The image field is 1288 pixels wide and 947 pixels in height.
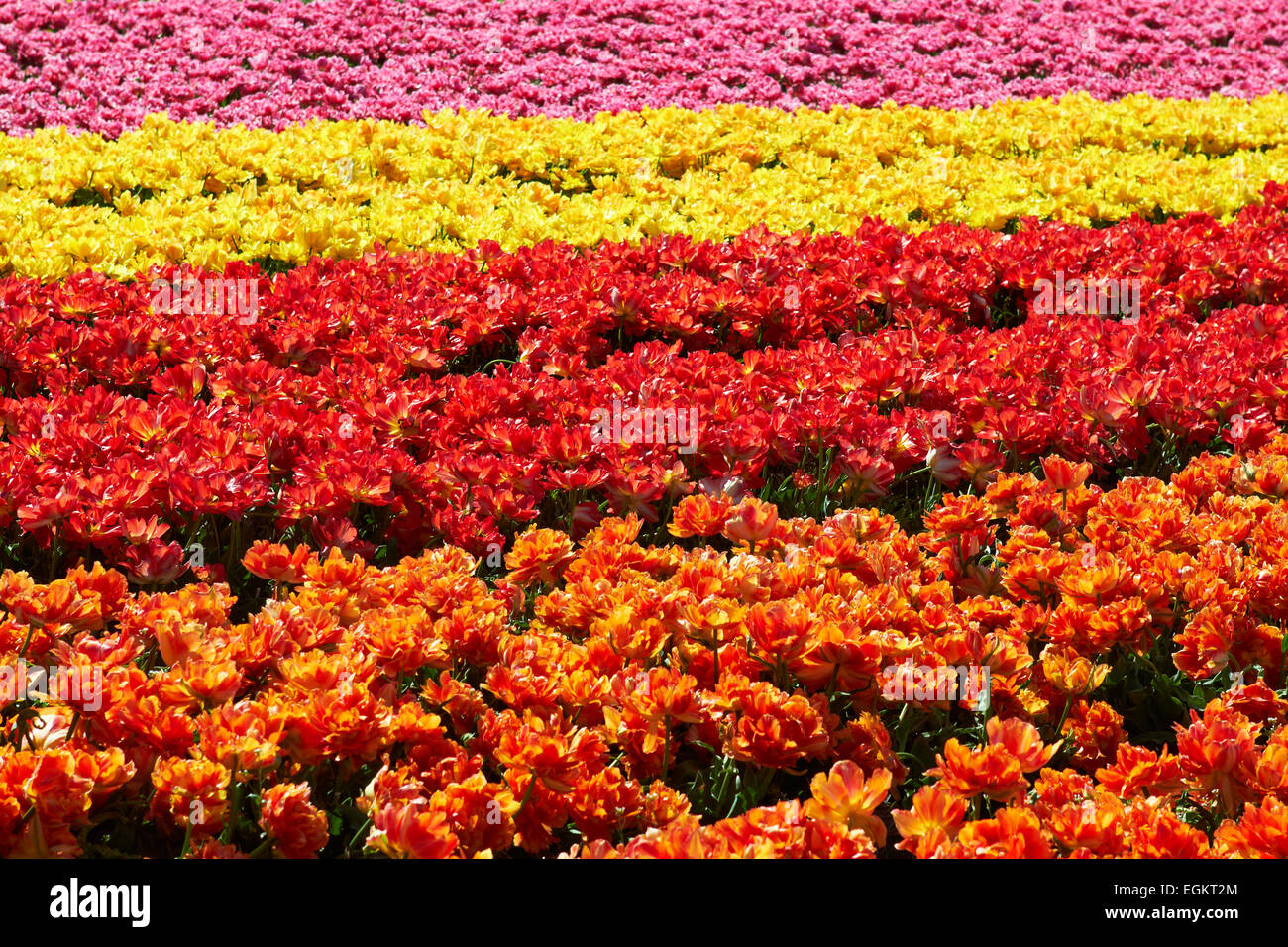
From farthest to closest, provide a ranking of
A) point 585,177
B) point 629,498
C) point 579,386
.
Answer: point 585,177
point 579,386
point 629,498

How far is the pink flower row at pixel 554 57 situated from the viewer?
8703 mm

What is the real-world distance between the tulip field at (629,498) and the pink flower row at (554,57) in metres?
0.88

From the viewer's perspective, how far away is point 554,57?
980cm

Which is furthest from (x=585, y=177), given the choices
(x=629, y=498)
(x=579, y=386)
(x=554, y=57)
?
(x=629, y=498)

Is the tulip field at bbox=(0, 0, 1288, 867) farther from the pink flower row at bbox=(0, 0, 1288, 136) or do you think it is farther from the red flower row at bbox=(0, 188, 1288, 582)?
the pink flower row at bbox=(0, 0, 1288, 136)

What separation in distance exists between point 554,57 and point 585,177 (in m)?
2.90

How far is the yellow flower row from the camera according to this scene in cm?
561

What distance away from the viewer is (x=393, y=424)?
→ 11.5 feet

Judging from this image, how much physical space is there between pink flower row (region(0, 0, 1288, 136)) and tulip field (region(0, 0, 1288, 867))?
2.90 feet

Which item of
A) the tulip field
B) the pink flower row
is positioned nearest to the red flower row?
the tulip field

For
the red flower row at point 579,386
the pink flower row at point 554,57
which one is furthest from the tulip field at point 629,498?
the pink flower row at point 554,57

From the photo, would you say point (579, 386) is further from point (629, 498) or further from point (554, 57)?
point (554, 57)

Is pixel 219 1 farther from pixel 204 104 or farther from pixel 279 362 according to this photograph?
pixel 279 362
